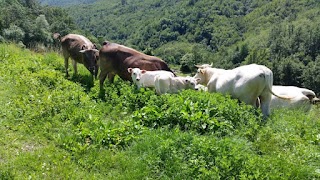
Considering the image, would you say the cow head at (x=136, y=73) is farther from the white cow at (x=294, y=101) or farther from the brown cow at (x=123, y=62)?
the white cow at (x=294, y=101)

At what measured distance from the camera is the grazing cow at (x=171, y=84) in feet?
32.9

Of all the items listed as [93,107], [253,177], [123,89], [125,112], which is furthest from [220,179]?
[123,89]

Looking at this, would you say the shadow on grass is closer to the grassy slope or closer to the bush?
the grassy slope

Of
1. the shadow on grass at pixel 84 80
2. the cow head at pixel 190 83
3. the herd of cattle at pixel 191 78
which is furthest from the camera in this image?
the shadow on grass at pixel 84 80

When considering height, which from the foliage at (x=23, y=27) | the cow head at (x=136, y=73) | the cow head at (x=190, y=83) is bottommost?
the foliage at (x=23, y=27)

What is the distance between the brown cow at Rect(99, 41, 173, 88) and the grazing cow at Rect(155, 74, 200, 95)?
1.57 metres

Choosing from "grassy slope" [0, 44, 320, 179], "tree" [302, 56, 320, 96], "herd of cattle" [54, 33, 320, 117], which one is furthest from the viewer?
"tree" [302, 56, 320, 96]

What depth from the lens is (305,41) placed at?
115 m

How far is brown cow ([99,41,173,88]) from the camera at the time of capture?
11.8 meters

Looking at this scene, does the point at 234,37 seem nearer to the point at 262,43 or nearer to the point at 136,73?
the point at 262,43

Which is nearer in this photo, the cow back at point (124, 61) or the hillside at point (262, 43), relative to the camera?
the cow back at point (124, 61)

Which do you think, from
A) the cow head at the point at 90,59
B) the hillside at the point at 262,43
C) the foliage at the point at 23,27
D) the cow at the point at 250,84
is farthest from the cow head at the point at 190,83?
the hillside at the point at 262,43

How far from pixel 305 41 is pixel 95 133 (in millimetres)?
120114

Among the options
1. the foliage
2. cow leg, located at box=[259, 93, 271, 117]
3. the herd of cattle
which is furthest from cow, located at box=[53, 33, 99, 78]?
the foliage
